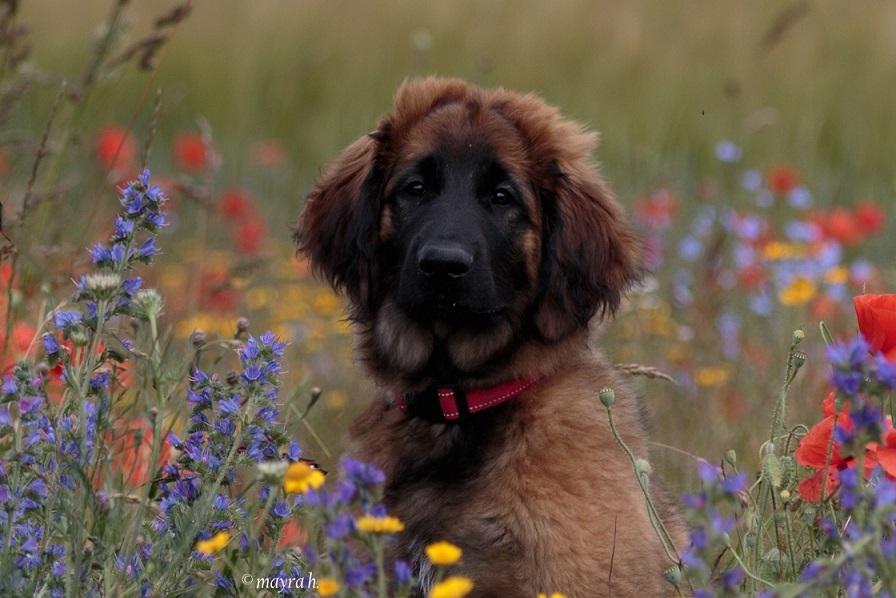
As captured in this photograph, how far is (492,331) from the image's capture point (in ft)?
10.6

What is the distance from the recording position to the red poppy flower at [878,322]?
85.2 inches

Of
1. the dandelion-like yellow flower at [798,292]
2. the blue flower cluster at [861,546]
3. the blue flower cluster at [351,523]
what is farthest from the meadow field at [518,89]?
the blue flower cluster at [861,546]

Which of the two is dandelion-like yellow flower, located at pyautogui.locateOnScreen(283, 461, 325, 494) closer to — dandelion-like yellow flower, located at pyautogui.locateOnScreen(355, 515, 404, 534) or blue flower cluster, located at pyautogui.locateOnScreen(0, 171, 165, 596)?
dandelion-like yellow flower, located at pyautogui.locateOnScreen(355, 515, 404, 534)

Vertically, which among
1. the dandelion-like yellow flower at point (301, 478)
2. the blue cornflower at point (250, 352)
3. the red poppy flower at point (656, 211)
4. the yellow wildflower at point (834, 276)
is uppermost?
the red poppy flower at point (656, 211)

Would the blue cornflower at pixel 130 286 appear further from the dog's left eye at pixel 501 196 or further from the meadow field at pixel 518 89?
the dog's left eye at pixel 501 196

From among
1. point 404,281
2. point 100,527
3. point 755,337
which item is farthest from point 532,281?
point 755,337

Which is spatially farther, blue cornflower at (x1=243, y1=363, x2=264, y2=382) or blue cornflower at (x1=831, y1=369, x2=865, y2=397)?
blue cornflower at (x1=243, y1=363, x2=264, y2=382)

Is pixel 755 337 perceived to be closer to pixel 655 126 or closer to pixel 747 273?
pixel 747 273

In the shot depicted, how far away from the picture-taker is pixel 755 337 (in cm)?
572

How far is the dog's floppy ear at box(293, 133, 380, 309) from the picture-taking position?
11.3 ft

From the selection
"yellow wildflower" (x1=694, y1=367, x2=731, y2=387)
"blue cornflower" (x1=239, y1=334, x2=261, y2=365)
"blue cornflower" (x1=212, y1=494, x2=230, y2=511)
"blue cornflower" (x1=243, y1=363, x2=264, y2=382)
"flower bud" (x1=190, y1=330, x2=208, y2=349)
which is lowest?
"blue cornflower" (x1=212, y1=494, x2=230, y2=511)

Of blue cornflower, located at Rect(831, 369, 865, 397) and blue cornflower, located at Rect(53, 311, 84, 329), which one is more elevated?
blue cornflower, located at Rect(53, 311, 84, 329)

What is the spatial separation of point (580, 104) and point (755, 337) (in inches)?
133

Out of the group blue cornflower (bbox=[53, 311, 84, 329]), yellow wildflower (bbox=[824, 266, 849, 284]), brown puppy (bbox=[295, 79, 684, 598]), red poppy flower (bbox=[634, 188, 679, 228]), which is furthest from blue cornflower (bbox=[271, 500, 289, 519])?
red poppy flower (bbox=[634, 188, 679, 228])
